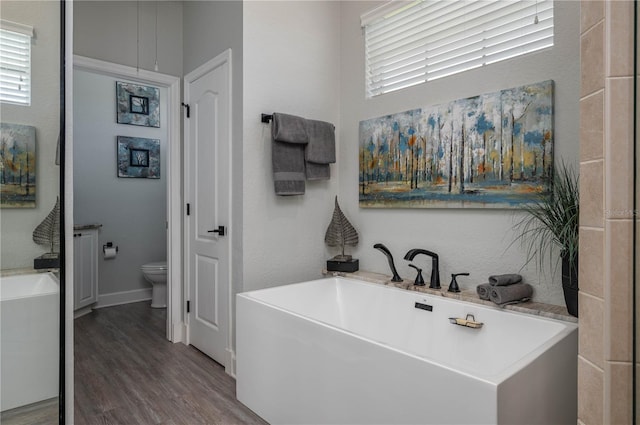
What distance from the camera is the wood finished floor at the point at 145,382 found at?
207 centimetres

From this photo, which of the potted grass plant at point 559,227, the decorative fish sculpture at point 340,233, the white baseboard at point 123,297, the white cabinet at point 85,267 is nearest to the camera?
the potted grass plant at point 559,227

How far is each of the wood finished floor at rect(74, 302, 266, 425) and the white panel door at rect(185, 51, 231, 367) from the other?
0.66ft

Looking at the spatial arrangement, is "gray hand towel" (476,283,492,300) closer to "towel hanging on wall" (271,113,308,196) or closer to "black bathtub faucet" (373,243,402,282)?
"black bathtub faucet" (373,243,402,282)

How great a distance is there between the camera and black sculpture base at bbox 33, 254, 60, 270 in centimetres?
99

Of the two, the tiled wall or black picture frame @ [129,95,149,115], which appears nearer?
the tiled wall

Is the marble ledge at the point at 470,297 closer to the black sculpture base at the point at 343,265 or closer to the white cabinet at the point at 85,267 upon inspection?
the black sculpture base at the point at 343,265

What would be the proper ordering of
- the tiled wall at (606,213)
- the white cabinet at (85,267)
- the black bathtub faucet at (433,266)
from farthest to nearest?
1. the white cabinet at (85,267)
2. the black bathtub faucet at (433,266)
3. the tiled wall at (606,213)

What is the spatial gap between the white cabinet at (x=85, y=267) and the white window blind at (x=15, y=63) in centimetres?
324

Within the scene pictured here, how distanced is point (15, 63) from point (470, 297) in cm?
210

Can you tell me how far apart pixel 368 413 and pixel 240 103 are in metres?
1.98

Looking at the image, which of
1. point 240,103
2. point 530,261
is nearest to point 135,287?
point 240,103

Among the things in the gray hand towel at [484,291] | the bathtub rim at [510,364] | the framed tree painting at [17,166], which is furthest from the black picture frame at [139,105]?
the gray hand towel at [484,291]

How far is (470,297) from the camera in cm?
205

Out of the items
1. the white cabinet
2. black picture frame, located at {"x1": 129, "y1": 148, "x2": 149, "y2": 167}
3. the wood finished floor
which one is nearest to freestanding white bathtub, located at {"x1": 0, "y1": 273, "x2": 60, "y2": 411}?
the wood finished floor
